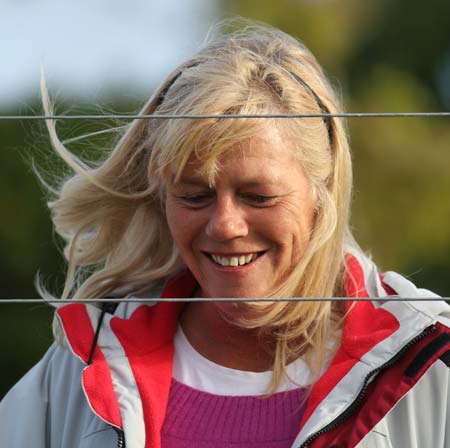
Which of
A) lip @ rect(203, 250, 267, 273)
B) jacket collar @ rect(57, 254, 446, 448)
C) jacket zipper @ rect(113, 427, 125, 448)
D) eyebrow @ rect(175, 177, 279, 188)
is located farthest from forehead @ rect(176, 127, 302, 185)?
jacket zipper @ rect(113, 427, 125, 448)

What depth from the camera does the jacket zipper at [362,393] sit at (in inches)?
66.4

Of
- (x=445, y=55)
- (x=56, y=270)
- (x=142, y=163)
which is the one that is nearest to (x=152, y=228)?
(x=142, y=163)

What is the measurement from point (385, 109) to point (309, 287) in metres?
6.99

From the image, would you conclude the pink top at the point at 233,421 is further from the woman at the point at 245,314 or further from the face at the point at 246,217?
the face at the point at 246,217

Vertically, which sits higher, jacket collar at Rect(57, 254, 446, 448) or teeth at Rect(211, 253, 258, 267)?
teeth at Rect(211, 253, 258, 267)

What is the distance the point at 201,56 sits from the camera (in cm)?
193

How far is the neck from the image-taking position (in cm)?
189

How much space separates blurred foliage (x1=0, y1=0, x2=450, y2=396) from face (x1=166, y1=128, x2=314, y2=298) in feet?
1.36

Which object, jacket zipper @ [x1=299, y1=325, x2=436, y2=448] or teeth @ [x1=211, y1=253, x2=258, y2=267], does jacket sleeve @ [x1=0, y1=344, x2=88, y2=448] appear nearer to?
teeth @ [x1=211, y1=253, x2=258, y2=267]

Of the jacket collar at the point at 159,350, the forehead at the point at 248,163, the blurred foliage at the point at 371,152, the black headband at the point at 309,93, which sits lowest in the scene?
the blurred foliage at the point at 371,152

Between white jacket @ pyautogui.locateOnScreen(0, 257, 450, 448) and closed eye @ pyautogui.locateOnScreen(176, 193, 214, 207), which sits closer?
white jacket @ pyautogui.locateOnScreen(0, 257, 450, 448)

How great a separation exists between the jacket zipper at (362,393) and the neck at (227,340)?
0.20 meters

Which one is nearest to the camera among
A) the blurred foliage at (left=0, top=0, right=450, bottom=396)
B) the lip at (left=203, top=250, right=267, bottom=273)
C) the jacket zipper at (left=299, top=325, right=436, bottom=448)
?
the jacket zipper at (left=299, top=325, right=436, bottom=448)

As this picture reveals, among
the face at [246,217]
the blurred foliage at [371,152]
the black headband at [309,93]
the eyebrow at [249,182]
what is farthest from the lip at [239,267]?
the blurred foliage at [371,152]
